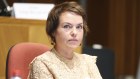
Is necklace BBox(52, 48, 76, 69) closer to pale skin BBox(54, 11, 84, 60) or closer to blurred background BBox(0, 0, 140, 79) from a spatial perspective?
pale skin BBox(54, 11, 84, 60)

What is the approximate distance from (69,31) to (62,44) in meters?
0.08

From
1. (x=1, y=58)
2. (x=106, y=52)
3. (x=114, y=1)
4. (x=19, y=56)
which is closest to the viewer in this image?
(x=19, y=56)

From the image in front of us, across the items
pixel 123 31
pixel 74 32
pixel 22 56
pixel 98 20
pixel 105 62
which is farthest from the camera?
pixel 98 20

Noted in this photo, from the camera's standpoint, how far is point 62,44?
195 cm

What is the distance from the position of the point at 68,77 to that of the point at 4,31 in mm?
1045

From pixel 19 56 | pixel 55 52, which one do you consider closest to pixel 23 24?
pixel 19 56

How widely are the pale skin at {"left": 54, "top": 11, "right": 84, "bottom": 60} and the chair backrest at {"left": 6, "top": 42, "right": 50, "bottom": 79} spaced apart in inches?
14.5

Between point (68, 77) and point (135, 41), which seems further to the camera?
point (135, 41)

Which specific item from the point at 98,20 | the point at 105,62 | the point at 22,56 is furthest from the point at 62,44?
the point at 98,20

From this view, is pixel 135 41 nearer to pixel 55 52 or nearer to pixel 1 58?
pixel 1 58

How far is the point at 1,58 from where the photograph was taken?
9.14 feet

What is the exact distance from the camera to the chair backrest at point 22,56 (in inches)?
86.2

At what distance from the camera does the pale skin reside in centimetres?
192

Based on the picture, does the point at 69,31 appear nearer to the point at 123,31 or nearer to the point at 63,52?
the point at 63,52
